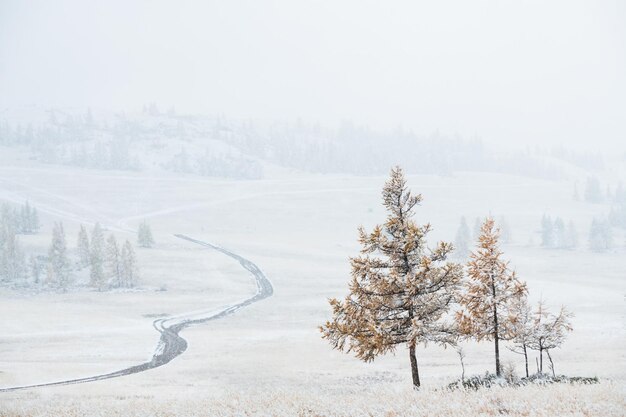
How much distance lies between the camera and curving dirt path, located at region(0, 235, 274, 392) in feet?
129

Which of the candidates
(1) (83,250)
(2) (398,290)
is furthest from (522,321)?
(1) (83,250)

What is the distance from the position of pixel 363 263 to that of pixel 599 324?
5079cm

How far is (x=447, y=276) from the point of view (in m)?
18.7

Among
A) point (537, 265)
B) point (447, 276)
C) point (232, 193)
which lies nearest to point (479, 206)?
point (537, 265)

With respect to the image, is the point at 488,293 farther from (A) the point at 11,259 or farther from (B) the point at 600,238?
(B) the point at 600,238

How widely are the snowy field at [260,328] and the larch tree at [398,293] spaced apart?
7.18 feet

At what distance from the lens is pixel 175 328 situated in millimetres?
63062

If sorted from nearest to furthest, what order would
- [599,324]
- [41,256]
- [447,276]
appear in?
[447,276]
[599,324]
[41,256]

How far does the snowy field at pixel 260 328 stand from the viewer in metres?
15.1

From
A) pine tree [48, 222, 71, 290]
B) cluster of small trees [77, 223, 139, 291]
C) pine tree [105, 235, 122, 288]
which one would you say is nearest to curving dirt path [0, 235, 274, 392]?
cluster of small trees [77, 223, 139, 291]

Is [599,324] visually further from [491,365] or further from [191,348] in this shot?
[191,348]

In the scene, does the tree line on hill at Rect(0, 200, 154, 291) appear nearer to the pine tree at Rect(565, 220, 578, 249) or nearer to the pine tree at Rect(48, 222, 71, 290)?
the pine tree at Rect(48, 222, 71, 290)

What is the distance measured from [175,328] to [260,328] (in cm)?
1050

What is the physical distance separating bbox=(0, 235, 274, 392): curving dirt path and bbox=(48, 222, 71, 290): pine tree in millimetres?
31120
